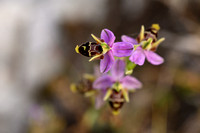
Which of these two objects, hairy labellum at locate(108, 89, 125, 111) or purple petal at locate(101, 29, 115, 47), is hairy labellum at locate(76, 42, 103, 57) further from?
hairy labellum at locate(108, 89, 125, 111)

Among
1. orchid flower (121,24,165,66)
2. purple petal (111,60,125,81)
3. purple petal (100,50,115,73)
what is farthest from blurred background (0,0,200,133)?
purple petal (100,50,115,73)

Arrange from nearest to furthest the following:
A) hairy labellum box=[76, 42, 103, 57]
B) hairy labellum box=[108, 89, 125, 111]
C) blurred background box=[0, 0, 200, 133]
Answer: hairy labellum box=[76, 42, 103, 57]
hairy labellum box=[108, 89, 125, 111]
blurred background box=[0, 0, 200, 133]

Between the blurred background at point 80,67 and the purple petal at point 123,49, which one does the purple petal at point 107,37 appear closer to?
the purple petal at point 123,49

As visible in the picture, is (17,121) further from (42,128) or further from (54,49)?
(54,49)

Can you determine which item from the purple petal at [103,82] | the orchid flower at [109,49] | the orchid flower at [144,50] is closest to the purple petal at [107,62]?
the orchid flower at [109,49]

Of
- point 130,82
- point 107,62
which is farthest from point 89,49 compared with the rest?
point 130,82

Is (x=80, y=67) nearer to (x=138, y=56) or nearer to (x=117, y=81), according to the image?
(x=117, y=81)

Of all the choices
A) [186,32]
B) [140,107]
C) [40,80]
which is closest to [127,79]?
[140,107]
